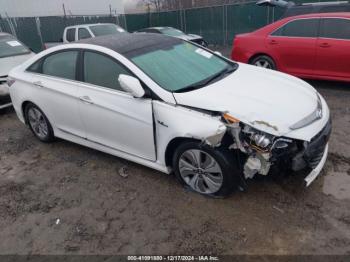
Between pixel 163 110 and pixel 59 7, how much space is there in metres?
21.7

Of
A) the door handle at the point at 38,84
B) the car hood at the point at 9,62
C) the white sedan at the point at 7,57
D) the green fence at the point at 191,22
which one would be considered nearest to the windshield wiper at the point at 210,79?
the door handle at the point at 38,84

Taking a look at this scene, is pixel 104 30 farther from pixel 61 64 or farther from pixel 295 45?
pixel 61 64

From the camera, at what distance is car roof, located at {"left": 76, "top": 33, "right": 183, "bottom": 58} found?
390 cm

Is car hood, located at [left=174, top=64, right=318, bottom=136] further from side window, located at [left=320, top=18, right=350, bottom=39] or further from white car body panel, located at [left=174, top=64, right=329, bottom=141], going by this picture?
side window, located at [left=320, top=18, right=350, bottom=39]

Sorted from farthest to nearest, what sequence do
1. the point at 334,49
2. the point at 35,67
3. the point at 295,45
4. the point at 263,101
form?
1. the point at 295,45
2. the point at 334,49
3. the point at 35,67
4. the point at 263,101

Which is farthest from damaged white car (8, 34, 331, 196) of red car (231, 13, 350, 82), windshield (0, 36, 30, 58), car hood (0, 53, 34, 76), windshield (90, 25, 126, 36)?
windshield (90, 25, 126, 36)

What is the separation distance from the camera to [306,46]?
6.66m

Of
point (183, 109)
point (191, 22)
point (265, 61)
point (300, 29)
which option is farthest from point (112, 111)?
point (191, 22)

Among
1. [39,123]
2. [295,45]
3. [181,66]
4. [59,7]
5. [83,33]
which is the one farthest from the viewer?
[59,7]

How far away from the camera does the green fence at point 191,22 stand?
15.1m

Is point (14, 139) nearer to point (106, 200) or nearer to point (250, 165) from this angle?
point (106, 200)

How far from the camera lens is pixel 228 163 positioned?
125 inches

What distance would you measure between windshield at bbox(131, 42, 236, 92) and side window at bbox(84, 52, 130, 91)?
0.25m

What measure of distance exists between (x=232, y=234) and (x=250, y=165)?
648 millimetres
